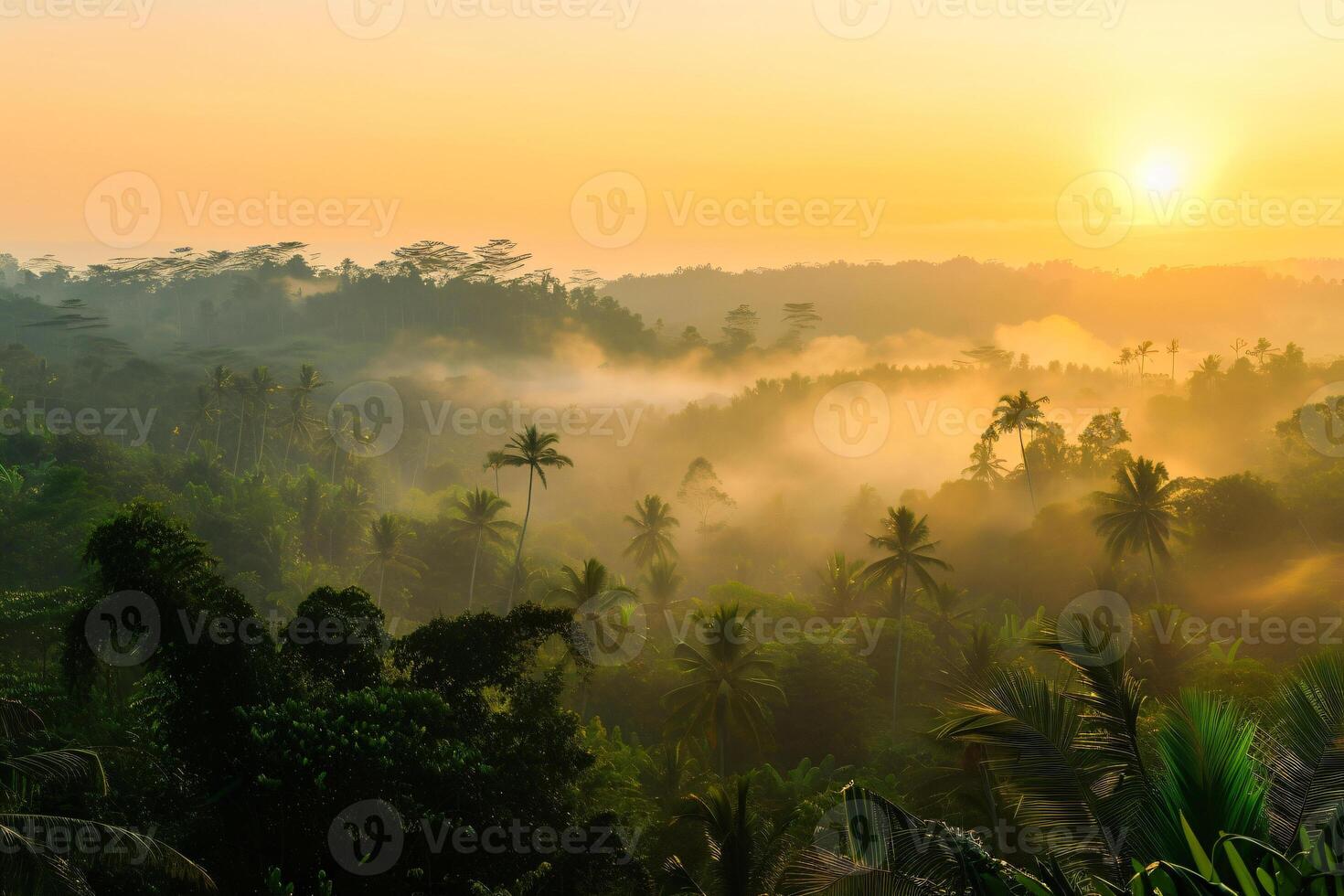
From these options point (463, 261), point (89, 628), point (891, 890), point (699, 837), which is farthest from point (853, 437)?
point (891, 890)

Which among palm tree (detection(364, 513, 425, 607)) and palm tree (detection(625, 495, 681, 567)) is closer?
palm tree (detection(364, 513, 425, 607))

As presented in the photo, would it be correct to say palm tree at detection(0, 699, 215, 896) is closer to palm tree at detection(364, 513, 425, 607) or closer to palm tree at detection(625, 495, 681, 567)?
palm tree at detection(364, 513, 425, 607)

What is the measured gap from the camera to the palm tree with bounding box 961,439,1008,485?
103m

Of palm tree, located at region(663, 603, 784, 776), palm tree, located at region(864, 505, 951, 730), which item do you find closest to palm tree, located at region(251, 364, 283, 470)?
palm tree, located at region(864, 505, 951, 730)

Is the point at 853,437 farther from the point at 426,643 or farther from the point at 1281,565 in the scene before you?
the point at 426,643

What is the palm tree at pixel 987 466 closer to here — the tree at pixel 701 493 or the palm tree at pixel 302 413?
the tree at pixel 701 493

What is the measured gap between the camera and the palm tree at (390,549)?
81.8 metres

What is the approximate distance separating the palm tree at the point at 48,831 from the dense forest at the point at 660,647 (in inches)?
3.7

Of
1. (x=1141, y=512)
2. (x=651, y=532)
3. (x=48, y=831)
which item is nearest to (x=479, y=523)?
(x=651, y=532)

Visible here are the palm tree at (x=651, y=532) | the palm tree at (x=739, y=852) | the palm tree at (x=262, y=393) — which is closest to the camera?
the palm tree at (x=739, y=852)

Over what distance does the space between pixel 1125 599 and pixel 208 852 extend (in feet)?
209

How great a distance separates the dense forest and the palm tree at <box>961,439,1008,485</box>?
2.11ft

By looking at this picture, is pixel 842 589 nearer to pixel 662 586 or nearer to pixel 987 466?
pixel 662 586

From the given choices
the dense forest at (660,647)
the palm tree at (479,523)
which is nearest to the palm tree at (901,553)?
the dense forest at (660,647)
